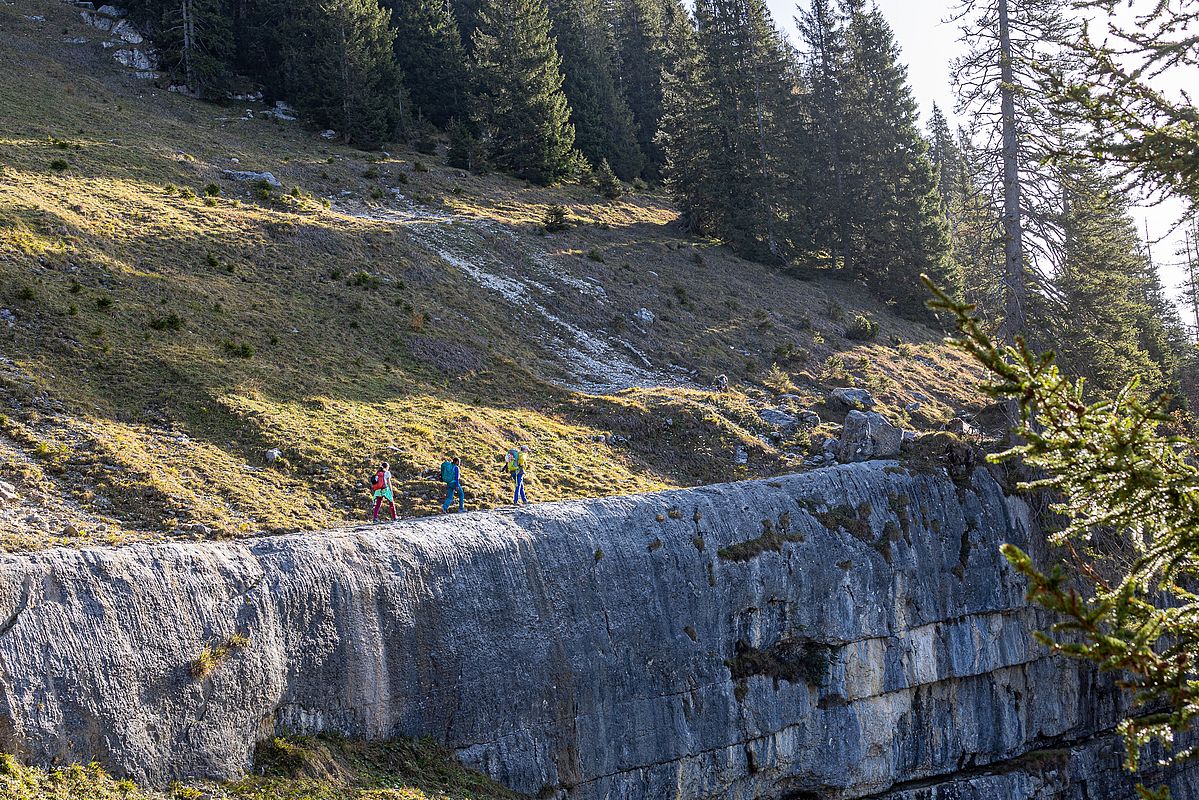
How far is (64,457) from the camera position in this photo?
18.8m

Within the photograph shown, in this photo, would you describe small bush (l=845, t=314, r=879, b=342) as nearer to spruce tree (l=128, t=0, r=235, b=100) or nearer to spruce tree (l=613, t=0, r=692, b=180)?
spruce tree (l=613, t=0, r=692, b=180)

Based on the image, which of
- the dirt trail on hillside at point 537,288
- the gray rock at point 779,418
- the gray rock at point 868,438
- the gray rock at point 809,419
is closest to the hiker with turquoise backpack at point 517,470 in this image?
the dirt trail on hillside at point 537,288

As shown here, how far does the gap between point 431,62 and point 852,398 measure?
41918mm

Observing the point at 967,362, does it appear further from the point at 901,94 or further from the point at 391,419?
the point at 391,419

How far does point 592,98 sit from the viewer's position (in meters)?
65.4

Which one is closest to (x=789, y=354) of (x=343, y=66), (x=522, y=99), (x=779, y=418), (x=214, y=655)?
(x=779, y=418)

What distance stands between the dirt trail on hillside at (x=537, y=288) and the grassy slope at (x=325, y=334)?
15cm

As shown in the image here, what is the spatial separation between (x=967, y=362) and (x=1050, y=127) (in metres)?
22.6

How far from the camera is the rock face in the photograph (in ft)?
44.8

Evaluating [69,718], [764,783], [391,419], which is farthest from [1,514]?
[764,783]

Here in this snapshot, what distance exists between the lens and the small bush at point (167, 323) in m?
25.4

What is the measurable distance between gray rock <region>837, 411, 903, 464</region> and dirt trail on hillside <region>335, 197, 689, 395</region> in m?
7.53

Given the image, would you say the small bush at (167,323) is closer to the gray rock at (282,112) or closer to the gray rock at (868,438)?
the gray rock at (868,438)

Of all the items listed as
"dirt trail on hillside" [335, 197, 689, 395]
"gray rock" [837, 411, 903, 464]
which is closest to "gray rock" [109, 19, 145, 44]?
"dirt trail on hillside" [335, 197, 689, 395]
